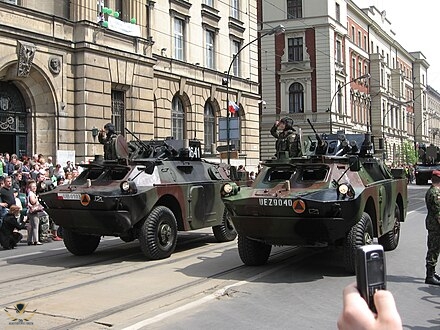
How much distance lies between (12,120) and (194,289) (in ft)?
51.0

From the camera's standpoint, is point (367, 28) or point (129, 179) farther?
point (367, 28)

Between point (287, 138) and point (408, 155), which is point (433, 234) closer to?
point (287, 138)

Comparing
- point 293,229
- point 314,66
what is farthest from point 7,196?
point 314,66

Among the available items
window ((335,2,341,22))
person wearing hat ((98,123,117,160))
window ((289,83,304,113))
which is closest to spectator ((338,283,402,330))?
person wearing hat ((98,123,117,160))

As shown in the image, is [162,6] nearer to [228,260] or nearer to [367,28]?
[228,260]

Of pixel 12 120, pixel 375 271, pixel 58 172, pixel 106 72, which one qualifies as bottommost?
pixel 375 271

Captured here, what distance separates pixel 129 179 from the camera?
1086cm

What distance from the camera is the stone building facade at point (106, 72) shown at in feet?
69.3

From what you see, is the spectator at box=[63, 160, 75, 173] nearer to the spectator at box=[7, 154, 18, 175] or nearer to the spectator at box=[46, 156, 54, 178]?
the spectator at box=[46, 156, 54, 178]

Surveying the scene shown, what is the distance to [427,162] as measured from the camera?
139 feet

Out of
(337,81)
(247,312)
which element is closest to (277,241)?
(247,312)

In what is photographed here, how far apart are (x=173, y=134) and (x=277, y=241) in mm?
20736

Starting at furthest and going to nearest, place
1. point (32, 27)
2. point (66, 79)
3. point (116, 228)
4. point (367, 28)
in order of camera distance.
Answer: point (367, 28), point (66, 79), point (32, 27), point (116, 228)
